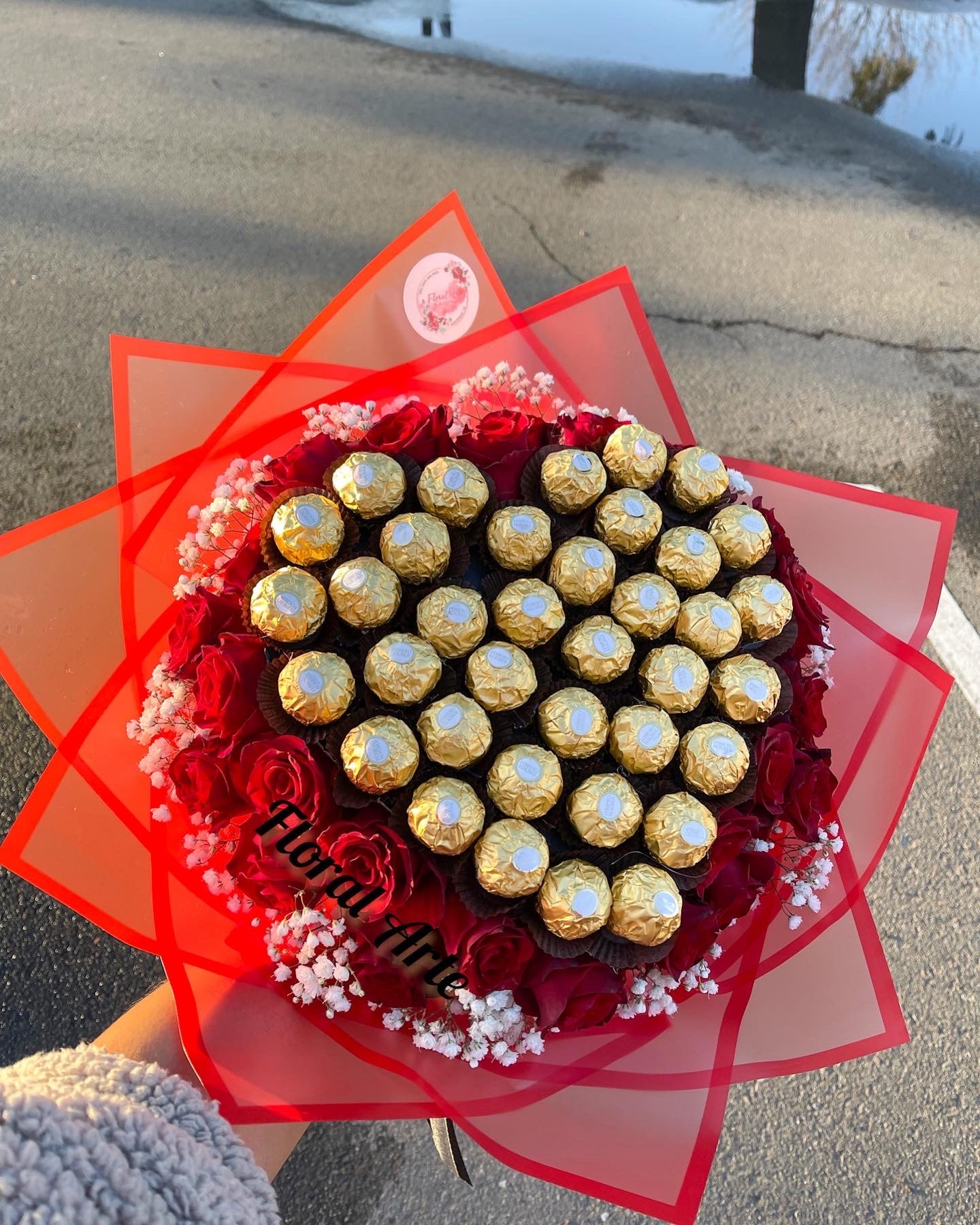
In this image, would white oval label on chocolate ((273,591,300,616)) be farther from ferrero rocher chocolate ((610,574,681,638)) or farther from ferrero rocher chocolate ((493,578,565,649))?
ferrero rocher chocolate ((610,574,681,638))

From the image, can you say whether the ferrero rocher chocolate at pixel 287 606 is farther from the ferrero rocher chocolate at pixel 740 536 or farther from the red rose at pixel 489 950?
the ferrero rocher chocolate at pixel 740 536

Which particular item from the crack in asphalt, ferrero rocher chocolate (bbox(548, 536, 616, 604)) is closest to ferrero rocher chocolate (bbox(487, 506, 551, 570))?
ferrero rocher chocolate (bbox(548, 536, 616, 604))

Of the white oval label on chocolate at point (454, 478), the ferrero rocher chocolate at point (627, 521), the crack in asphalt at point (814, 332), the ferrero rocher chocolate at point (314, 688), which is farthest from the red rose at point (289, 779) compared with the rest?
the crack in asphalt at point (814, 332)

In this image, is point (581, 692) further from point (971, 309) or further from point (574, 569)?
point (971, 309)

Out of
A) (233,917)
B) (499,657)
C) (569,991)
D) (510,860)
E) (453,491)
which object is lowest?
(233,917)

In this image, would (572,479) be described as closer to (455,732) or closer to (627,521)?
(627,521)

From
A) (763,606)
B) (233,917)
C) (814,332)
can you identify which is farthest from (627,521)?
(814,332)
